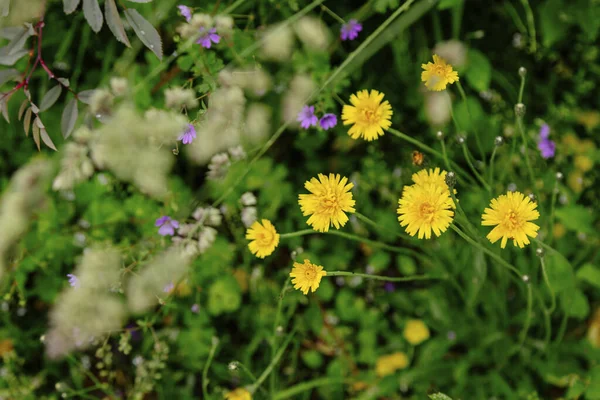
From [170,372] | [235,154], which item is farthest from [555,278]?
[170,372]

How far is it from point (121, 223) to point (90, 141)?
0.32m

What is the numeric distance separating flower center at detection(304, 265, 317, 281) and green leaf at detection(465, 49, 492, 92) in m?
0.78

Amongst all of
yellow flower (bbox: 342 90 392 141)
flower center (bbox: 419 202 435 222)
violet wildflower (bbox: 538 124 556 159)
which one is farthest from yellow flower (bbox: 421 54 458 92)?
violet wildflower (bbox: 538 124 556 159)

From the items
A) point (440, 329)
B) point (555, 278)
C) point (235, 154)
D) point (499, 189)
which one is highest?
point (235, 154)

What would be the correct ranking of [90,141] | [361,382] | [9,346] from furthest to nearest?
1. [9,346]
2. [361,382]
3. [90,141]

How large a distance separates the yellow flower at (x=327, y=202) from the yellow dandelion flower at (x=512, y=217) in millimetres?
201

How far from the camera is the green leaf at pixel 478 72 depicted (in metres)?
1.39

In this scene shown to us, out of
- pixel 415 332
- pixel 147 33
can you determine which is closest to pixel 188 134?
pixel 147 33

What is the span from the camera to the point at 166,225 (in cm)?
115

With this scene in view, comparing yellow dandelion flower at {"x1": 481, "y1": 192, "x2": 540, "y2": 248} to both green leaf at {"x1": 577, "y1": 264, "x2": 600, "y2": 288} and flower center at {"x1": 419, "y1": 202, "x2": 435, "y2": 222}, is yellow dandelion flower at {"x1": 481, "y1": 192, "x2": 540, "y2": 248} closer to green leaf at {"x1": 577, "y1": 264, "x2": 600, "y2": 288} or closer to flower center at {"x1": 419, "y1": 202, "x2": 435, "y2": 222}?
flower center at {"x1": 419, "y1": 202, "x2": 435, "y2": 222}

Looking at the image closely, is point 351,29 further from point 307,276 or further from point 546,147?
point 307,276

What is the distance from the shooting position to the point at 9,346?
1.50m

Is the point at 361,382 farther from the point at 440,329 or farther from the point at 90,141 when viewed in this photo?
the point at 90,141

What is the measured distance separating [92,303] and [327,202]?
0.56 m
